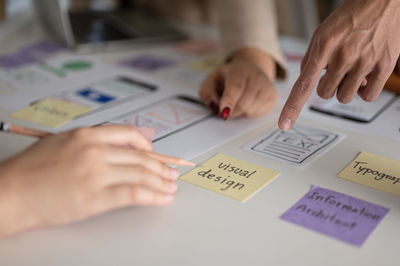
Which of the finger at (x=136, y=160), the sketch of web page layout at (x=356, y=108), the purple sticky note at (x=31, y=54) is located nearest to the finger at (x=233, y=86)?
the sketch of web page layout at (x=356, y=108)

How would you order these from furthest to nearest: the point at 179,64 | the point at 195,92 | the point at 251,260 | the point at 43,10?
the point at 43,10
the point at 179,64
the point at 195,92
the point at 251,260

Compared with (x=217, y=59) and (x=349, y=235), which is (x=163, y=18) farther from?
(x=349, y=235)

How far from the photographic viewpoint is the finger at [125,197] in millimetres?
462

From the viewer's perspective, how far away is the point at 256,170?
0.59m

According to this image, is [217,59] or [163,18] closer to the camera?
[217,59]

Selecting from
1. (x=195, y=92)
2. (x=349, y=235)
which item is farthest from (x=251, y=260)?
(x=195, y=92)

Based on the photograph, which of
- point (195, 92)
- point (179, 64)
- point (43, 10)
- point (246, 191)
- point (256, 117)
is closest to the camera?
point (246, 191)

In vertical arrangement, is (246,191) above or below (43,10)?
below

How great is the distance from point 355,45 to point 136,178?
1.07 ft

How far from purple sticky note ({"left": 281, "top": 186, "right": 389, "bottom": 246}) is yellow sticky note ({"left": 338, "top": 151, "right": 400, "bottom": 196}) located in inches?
1.8

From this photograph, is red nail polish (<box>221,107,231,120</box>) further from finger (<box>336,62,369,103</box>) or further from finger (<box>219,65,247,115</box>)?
finger (<box>336,62,369,103</box>)

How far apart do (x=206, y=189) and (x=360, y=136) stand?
0.95ft

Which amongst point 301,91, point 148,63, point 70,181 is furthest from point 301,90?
point 148,63

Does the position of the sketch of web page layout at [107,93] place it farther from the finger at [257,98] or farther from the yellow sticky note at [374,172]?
the yellow sticky note at [374,172]
